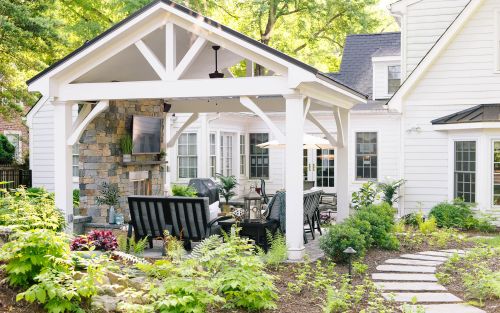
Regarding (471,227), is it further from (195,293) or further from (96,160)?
(195,293)

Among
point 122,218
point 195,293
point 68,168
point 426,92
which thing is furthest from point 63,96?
point 426,92

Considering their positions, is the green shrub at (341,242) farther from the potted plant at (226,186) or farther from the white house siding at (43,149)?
the white house siding at (43,149)

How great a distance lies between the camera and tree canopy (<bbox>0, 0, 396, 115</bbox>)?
56.4 ft

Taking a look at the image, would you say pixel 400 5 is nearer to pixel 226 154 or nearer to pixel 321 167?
pixel 321 167

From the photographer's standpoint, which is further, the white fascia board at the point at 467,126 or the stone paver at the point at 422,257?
the white fascia board at the point at 467,126

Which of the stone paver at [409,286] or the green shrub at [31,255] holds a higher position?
the green shrub at [31,255]

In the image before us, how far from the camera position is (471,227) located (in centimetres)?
1340

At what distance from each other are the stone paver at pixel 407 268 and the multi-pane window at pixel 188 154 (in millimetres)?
11615

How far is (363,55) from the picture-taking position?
21.1 metres

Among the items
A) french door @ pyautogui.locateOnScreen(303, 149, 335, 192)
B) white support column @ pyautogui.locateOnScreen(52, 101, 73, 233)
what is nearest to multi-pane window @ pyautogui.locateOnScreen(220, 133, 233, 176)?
french door @ pyautogui.locateOnScreen(303, 149, 335, 192)

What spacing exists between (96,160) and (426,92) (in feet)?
25.4

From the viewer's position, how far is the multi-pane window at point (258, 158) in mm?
21641

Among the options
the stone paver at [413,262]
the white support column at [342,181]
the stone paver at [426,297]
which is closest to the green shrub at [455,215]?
the white support column at [342,181]

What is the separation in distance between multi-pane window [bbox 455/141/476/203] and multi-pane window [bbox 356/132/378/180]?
5.13 m
